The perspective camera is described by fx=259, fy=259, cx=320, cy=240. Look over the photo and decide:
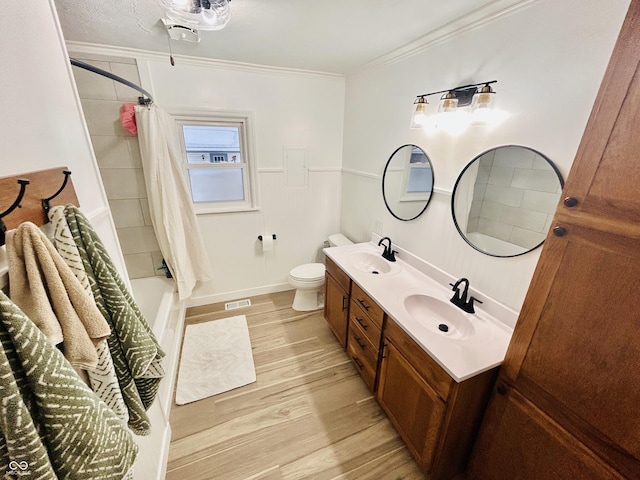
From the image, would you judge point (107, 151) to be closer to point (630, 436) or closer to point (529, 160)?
point (529, 160)

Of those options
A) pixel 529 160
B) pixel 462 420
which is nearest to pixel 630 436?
pixel 462 420

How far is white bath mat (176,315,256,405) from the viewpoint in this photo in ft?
6.20

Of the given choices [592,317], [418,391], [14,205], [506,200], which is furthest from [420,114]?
[14,205]

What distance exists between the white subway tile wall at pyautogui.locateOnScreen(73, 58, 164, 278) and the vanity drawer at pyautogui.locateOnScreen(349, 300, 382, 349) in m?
1.91

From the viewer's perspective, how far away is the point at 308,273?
263 centimetres

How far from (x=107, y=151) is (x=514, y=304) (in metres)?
2.99

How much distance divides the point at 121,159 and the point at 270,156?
123cm

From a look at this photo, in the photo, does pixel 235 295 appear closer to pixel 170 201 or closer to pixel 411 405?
pixel 170 201

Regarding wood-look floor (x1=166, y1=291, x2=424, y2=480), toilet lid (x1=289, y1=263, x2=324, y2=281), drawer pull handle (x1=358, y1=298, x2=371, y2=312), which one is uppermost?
drawer pull handle (x1=358, y1=298, x2=371, y2=312)

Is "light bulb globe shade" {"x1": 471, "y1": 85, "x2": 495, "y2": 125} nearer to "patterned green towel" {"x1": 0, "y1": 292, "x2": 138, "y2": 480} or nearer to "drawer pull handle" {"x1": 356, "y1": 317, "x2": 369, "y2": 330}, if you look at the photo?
"drawer pull handle" {"x1": 356, "y1": 317, "x2": 369, "y2": 330}


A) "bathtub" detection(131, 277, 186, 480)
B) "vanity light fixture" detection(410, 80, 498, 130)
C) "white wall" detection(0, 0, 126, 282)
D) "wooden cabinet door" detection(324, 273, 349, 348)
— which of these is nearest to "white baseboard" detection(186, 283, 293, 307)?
"bathtub" detection(131, 277, 186, 480)

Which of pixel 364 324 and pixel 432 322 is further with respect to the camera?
pixel 364 324

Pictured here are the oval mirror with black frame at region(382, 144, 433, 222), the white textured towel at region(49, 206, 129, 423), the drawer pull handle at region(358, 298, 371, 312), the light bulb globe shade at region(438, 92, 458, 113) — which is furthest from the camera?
the oval mirror with black frame at region(382, 144, 433, 222)

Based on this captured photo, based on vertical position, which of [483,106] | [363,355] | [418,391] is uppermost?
[483,106]
